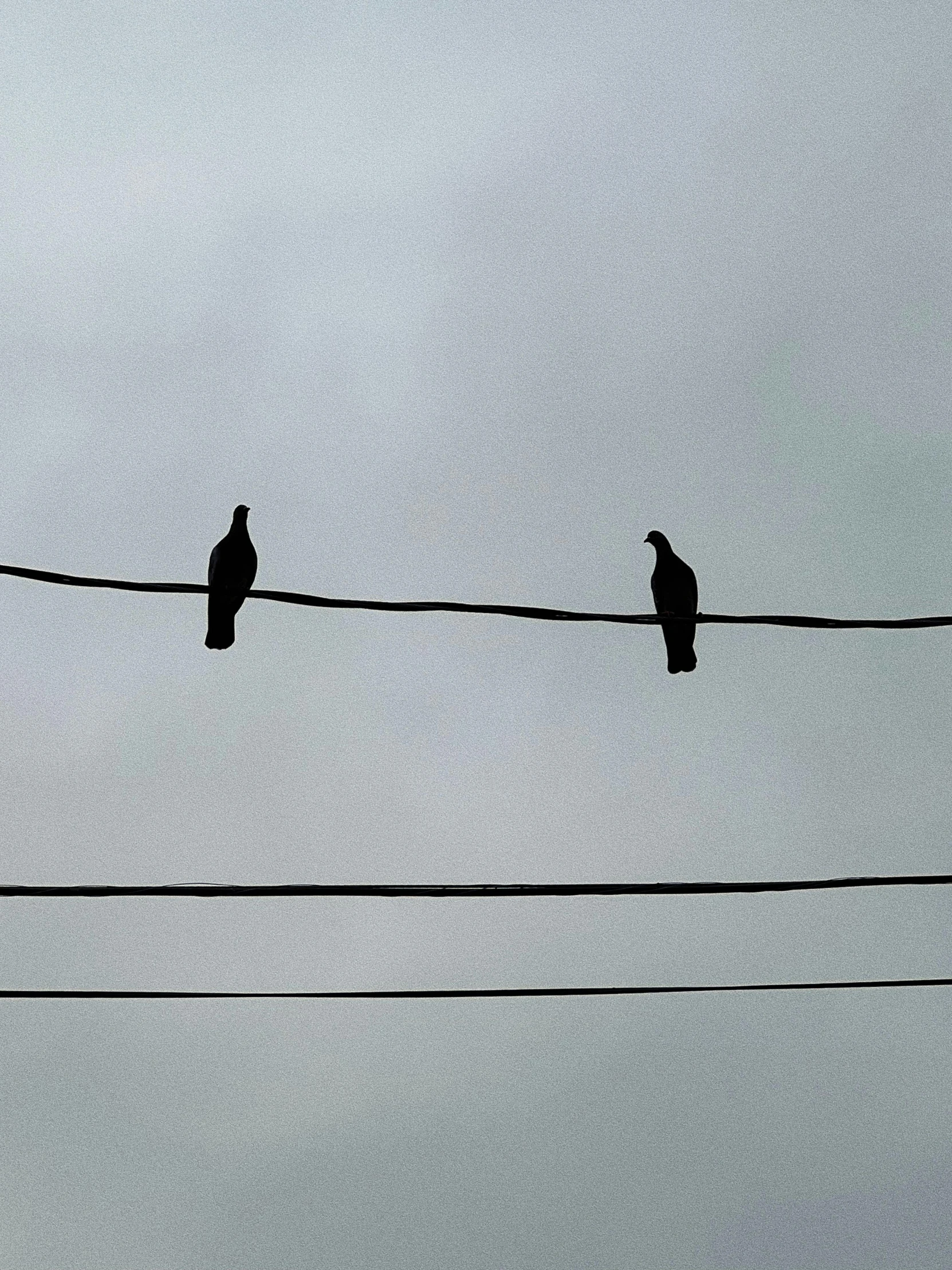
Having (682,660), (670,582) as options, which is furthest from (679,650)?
(670,582)

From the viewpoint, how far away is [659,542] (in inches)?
383

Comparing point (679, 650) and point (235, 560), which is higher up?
point (235, 560)

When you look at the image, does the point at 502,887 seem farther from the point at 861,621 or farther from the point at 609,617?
the point at 861,621

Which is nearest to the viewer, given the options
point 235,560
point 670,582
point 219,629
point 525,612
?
point 525,612

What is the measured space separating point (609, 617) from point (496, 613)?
14.3 inches

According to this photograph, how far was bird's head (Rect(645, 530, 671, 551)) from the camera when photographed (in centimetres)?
966

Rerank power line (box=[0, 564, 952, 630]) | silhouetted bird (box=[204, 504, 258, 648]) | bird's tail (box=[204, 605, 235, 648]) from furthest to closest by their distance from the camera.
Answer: silhouetted bird (box=[204, 504, 258, 648]), bird's tail (box=[204, 605, 235, 648]), power line (box=[0, 564, 952, 630])

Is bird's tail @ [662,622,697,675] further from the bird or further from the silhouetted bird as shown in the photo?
the silhouetted bird

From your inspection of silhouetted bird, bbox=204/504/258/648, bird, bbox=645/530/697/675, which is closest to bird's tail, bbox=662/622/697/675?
bird, bbox=645/530/697/675

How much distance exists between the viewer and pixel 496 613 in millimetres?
4984

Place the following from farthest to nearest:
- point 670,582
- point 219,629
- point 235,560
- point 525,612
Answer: point 670,582
point 235,560
point 219,629
point 525,612

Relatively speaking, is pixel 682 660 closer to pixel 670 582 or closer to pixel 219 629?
pixel 670 582

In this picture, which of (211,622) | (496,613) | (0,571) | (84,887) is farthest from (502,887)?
(211,622)

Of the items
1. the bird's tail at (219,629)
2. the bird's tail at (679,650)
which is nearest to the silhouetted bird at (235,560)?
the bird's tail at (219,629)
